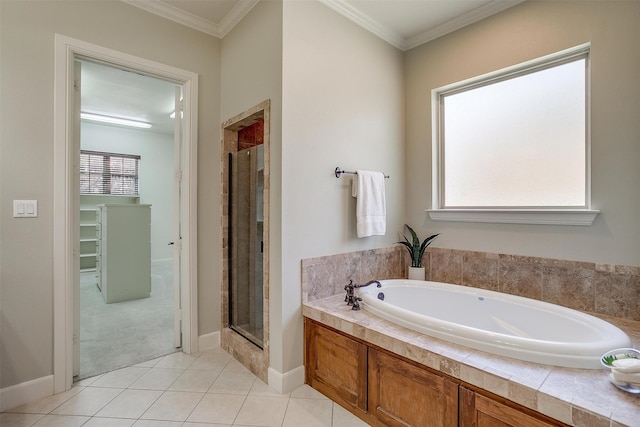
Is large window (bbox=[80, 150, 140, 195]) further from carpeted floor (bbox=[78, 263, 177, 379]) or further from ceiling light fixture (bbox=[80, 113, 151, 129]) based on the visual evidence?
carpeted floor (bbox=[78, 263, 177, 379])

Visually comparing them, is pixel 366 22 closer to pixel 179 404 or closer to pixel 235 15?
pixel 235 15

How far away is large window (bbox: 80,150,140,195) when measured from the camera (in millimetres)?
5512

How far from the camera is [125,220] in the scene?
3982 millimetres

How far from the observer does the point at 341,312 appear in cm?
195

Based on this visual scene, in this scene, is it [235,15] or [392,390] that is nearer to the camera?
[392,390]

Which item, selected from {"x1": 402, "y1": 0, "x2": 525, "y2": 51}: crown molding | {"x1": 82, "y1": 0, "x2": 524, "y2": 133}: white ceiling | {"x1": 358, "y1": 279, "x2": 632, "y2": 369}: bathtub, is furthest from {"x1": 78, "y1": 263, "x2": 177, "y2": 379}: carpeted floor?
{"x1": 402, "y1": 0, "x2": 525, "y2": 51}: crown molding

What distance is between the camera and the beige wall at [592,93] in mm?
1812

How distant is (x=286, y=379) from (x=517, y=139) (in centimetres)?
246

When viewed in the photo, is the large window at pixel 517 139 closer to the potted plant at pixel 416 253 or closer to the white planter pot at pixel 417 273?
the potted plant at pixel 416 253

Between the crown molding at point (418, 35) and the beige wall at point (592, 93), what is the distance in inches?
2.0

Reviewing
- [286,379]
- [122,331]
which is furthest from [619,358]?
[122,331]

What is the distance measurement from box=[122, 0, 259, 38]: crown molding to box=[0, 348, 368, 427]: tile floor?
2760 millimetres

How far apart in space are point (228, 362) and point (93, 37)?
8.53 ft

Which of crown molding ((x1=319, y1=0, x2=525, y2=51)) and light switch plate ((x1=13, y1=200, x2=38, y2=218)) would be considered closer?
light switch plate ((x1=13, y1=200, x2=38, y2=218))
